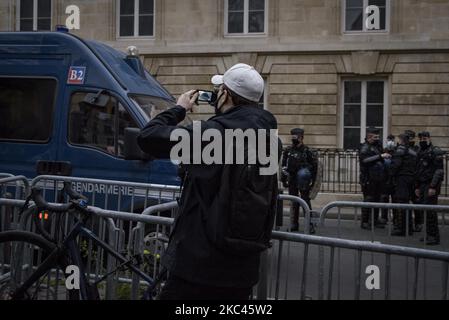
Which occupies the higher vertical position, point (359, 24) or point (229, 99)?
point (359, 24)

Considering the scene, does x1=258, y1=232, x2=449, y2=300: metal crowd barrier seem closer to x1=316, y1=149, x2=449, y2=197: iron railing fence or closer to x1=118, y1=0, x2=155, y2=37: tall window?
x1=316, y1=149, x2=449, y2=197: iron railing fence

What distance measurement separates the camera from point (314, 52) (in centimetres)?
1875

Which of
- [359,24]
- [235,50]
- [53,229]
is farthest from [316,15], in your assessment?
[53,229]

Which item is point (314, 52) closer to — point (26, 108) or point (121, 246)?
Result: point (26, 108)

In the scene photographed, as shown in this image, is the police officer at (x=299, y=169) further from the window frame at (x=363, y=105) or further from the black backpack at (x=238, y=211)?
the black backpack at (x=238, y=211)

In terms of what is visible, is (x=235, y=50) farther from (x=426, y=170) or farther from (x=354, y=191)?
(x=426, y=170)

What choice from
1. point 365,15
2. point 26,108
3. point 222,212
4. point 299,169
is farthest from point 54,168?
point 365,15

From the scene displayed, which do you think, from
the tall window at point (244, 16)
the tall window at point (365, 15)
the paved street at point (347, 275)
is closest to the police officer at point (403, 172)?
the paved street at point (347, 275)

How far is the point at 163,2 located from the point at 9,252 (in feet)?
52.9

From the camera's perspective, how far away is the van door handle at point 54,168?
7.46 metres

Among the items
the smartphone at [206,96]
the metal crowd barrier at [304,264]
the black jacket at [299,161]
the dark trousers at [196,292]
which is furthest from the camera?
the black jacket at [299,161]

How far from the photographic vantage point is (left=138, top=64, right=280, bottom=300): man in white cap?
3.13 metres

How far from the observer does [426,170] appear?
10.9 m

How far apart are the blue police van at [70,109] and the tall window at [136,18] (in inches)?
494
